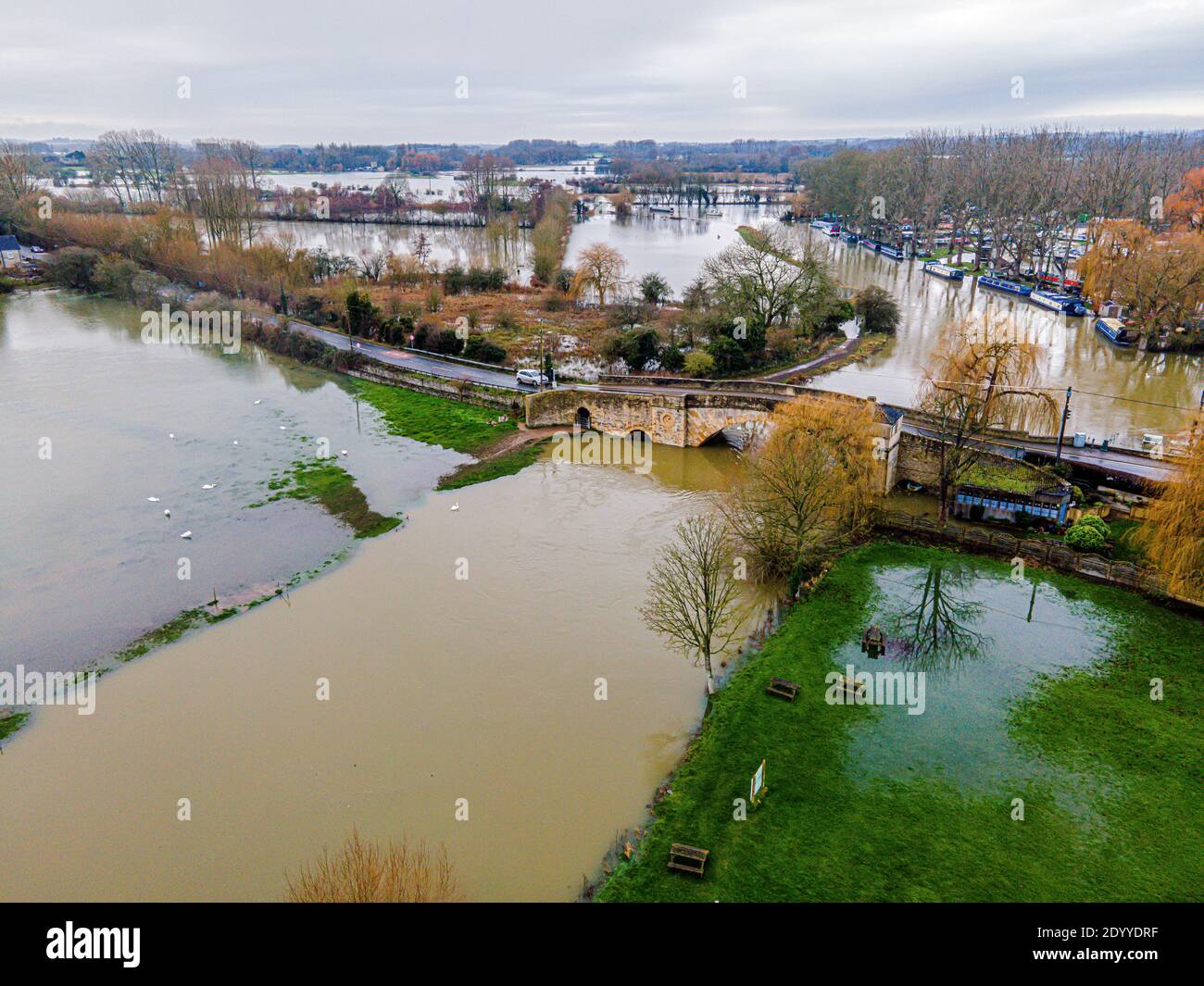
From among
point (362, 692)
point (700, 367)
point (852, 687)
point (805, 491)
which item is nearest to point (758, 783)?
point (852, 687)

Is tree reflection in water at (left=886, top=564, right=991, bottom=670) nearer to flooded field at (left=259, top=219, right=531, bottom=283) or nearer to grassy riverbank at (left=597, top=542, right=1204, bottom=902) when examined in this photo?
grassy riverbank at (left=597, top=542, right=1204, bottom=902)

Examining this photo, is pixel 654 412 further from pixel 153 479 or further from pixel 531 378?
pixel 153 479

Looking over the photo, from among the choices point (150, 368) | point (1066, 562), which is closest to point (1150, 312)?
point (1066, 562)

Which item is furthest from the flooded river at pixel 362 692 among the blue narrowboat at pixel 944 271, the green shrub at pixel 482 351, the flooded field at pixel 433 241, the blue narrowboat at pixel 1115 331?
the blue narrowboat at pixel 944 271
